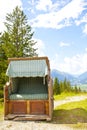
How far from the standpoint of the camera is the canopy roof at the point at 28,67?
13.3 meters

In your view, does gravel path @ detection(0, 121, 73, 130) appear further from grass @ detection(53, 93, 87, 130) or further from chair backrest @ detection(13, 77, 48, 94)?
chair backrest @ detection(13, 77, 48, 94)

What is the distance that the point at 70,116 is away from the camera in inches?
547

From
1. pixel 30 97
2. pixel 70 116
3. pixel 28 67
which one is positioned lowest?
pixel 70 116

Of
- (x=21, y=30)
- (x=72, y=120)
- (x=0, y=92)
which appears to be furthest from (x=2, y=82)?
(x=72, y=120)

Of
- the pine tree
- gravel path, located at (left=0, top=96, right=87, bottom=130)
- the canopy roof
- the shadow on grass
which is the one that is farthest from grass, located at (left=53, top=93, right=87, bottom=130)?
the pine tree

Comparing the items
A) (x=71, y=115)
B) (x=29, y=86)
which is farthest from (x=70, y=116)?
(x=29, y=86)

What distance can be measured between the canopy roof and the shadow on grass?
103 inches

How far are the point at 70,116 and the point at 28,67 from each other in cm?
369

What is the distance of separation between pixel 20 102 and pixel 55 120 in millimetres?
2113

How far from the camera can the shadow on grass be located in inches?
506

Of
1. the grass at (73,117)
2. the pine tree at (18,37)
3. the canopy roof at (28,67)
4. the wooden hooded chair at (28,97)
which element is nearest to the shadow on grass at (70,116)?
the grass at (73,117)

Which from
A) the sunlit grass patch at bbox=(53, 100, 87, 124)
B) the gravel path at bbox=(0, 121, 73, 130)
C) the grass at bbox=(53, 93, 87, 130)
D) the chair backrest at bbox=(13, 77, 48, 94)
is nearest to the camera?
the gravel path at bbox=(0, 121, 73, 130)

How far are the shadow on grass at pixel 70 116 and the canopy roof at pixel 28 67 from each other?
2.62 m

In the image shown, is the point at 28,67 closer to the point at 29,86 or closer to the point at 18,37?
the point at 29,86
